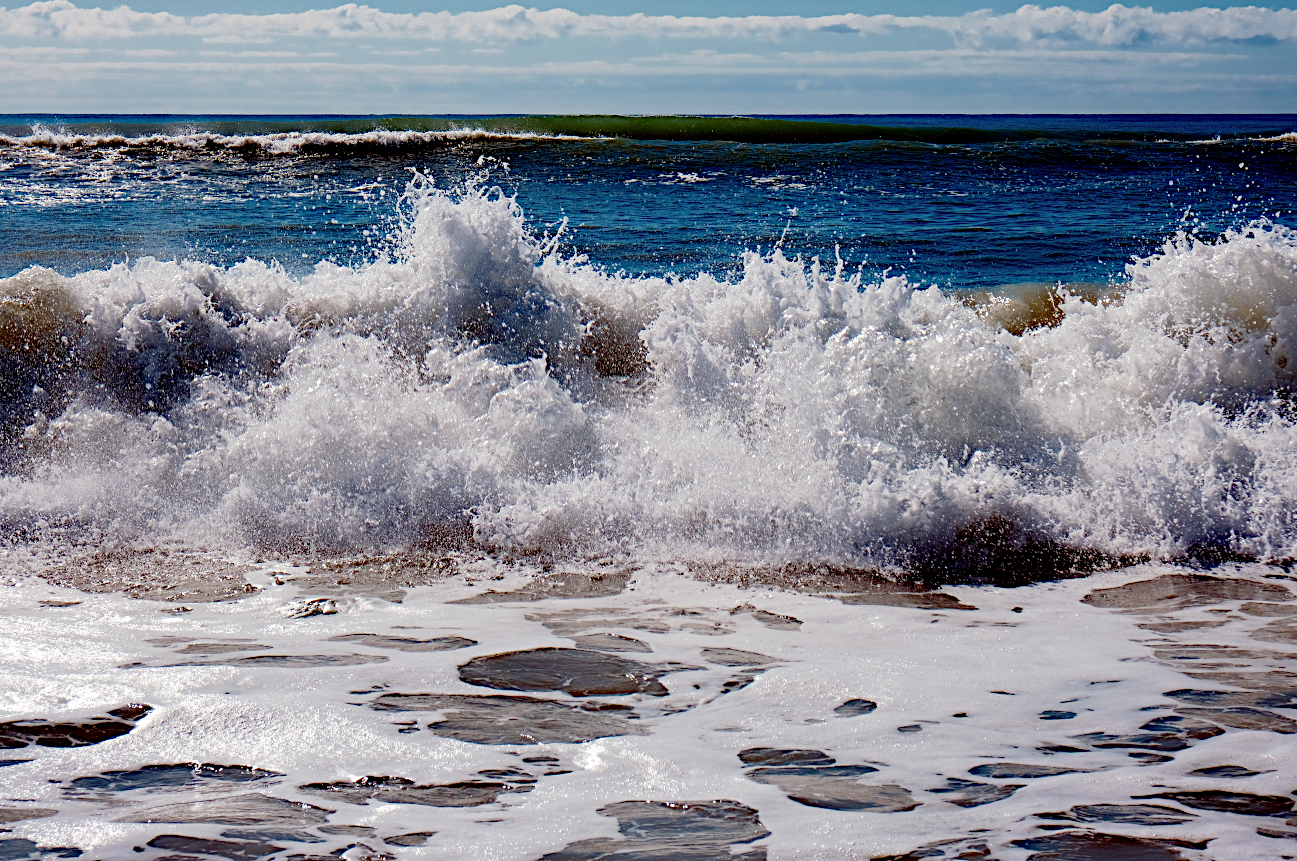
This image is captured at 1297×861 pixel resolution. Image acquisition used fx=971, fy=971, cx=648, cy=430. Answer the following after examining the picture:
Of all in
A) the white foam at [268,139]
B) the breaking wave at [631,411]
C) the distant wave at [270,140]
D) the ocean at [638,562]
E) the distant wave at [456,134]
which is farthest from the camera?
the distant wave at [456,134]

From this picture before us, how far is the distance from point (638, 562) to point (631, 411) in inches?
54.3

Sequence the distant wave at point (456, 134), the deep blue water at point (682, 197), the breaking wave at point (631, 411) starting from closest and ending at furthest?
the breaking wave at point (631, 411) → the deep blue water at point (682, 197) → the distant wave at point (456, 134)

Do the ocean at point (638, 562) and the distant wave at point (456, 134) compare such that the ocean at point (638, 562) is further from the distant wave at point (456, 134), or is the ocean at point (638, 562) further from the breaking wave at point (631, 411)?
the distant wave at point (456, 134)

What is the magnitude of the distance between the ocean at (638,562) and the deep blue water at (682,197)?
2973 mm

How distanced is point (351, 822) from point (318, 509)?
2464 millimetres

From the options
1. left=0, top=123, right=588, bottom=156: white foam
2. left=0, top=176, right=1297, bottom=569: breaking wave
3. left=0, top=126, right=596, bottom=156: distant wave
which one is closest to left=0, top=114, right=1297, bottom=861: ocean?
left=0, top=176, right=1297, bottom=569: breaking wave

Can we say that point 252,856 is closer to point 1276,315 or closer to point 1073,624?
point 1073,624

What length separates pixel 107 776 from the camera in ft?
7.93

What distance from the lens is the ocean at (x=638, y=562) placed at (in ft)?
7.64

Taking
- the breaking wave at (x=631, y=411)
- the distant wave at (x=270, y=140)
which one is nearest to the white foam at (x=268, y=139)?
the distant wave at (x=270, y=140)

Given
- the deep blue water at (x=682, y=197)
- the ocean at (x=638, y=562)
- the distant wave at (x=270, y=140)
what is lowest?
the ocean at (x=638, y=562)

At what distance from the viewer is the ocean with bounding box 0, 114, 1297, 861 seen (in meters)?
2.33

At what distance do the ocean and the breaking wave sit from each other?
0.08 feet

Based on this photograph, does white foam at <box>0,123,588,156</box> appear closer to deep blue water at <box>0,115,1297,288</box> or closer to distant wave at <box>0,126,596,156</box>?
distant wave at <box>0,126,596,156</box>
